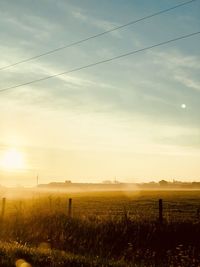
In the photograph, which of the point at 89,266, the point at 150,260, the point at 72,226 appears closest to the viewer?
the point at 89,266

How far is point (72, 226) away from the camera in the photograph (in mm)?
18688

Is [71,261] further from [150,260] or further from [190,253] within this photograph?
[190,253]

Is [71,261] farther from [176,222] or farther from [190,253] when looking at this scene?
[176,222]

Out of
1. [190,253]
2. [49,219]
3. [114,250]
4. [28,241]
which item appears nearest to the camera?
[190,253]

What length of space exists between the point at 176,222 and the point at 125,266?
7.13m

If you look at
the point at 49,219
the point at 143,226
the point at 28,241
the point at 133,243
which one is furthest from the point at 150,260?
the point at 49,219

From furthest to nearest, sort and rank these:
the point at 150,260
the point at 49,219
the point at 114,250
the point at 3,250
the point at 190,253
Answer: the point at 49,219
the point at 114,250
the point at 190,253
the point at 150,260
the point at 3,250

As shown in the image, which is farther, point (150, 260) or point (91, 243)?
point (91, 243)

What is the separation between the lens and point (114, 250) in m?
15.4

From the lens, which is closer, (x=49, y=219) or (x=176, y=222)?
(x=176, y=222)

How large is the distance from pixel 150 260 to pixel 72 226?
611cm

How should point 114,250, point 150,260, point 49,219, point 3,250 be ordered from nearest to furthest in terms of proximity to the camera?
point 3,250, point 150,260, point 114,250, point 49,219

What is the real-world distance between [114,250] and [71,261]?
4779mm

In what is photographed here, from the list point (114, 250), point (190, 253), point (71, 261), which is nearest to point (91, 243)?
point (114, 250)
